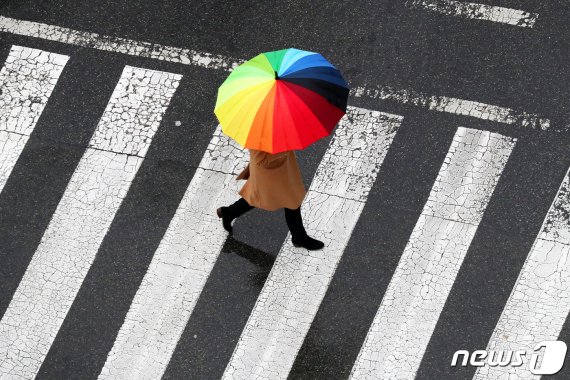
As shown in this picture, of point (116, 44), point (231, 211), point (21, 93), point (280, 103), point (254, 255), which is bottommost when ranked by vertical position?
point (254, 255)

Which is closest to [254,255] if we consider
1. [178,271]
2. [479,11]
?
[178,271]

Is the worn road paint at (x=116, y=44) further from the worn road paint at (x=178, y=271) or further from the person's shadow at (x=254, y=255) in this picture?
the person's shadow at (x=254, y=255)

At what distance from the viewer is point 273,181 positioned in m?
6.52

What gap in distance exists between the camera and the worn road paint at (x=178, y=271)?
719 centimetres

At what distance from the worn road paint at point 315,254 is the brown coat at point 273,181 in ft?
2.67

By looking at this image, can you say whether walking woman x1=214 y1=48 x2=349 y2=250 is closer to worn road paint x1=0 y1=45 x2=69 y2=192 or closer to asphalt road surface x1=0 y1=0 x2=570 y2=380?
asphalt road surface x1=0 y1=0 x2=570 y2=380

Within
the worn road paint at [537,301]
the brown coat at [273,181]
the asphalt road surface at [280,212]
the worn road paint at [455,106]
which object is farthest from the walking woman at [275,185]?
the worn road paint at [537,301]

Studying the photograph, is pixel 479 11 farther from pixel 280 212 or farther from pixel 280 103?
pixel 280 103

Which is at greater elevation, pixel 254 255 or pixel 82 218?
pixel 254 255

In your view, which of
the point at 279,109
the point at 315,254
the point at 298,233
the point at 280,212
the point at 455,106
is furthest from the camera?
the point at 455,106

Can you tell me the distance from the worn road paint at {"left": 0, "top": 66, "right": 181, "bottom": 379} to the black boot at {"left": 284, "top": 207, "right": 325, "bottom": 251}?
5.30 feet

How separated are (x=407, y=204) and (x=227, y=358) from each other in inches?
77.7

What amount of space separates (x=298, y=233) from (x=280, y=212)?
0.50m

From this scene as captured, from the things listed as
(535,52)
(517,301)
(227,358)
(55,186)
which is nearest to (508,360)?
(517,301)
